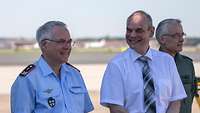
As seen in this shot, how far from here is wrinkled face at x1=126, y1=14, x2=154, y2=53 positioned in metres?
3.73

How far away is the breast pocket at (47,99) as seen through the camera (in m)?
3.51

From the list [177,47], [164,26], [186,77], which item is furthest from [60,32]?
[186,77]

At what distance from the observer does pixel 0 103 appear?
11609 millimetres

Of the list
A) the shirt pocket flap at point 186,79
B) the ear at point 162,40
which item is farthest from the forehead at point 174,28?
the shirt pocket flap at point 186,79

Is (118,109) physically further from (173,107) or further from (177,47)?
(177,47)

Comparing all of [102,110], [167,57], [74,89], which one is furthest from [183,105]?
[102,110]

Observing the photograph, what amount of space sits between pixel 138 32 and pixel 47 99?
0.83m

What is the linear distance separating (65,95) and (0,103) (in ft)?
27.2

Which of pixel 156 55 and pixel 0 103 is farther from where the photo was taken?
pixel 0 103

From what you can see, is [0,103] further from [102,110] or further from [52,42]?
[52,42]

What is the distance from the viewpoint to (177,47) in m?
4.38

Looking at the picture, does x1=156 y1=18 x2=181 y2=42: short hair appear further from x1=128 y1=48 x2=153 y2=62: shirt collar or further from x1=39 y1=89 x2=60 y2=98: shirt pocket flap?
x1=39 y1=89 x2=60 y2=98: shirt pocket flap

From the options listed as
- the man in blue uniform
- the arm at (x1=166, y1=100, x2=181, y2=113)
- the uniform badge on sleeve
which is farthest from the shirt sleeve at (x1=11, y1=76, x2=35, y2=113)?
the arm at (x1=166, y1=100, x2=181, y2=113)

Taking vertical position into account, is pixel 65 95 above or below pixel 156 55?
below
